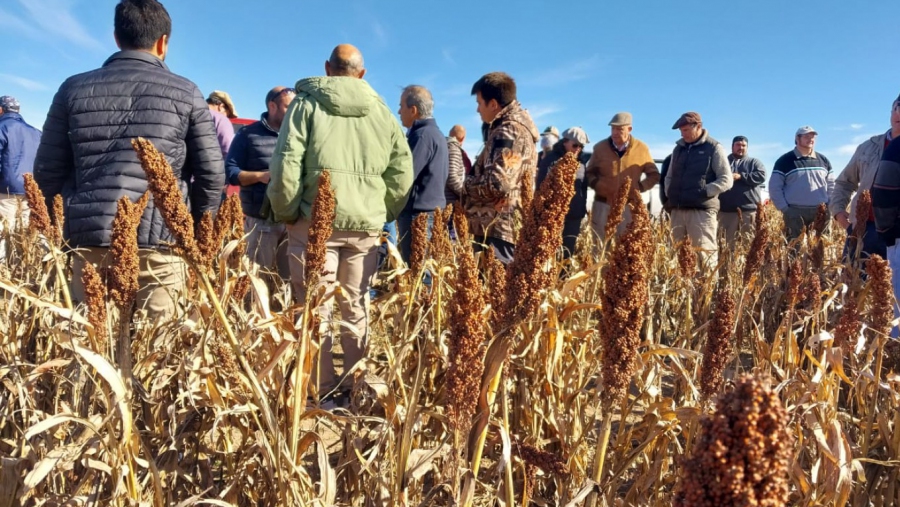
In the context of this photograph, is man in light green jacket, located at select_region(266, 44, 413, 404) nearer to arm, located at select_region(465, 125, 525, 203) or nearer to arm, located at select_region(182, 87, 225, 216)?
arm, located at select_region(182, 87, 225, 216)

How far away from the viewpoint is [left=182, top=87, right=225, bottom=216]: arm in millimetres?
2691

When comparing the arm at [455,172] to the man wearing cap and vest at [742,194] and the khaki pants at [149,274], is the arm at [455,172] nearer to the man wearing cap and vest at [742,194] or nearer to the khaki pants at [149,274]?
the khaki pants at [149,274]

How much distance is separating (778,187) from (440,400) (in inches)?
264

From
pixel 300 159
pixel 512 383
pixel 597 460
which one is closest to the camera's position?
pixel 597 460

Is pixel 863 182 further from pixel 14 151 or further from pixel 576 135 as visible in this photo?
pixel 14 151

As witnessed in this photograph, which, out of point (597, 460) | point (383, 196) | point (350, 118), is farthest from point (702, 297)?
point (597, 460)

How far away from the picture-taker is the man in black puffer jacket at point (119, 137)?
8.33ft

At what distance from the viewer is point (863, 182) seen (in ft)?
14.0

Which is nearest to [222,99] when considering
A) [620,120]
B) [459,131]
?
[459,131]

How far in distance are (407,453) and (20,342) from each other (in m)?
1.71

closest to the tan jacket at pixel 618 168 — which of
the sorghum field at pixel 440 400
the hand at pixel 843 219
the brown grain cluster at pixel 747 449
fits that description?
the hand at pixel 843 219

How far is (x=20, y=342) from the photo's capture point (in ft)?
7.43

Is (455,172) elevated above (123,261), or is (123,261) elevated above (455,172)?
(455,172)

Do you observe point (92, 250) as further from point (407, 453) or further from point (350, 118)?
point (407, 453)
